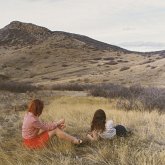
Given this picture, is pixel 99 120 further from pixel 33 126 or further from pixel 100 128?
pixel 33 126

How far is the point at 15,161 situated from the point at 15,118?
24.2ft

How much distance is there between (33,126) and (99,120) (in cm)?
146

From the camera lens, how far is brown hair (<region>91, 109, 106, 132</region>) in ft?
36.4

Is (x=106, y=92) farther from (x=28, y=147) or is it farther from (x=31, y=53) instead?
(x=31, y=53)

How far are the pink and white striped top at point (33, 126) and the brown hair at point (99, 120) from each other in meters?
0.91

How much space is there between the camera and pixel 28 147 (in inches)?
435

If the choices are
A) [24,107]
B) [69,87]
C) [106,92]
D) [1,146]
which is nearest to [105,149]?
[1,146]

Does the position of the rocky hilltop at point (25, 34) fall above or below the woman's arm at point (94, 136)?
above

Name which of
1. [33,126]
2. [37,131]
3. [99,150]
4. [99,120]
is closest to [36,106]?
[33,126]

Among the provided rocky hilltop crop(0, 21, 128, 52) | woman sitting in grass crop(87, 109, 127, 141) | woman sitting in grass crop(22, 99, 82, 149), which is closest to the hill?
rocky hilltop crop(0, 21, 128, 52)

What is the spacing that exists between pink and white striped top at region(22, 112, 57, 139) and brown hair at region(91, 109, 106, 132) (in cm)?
91

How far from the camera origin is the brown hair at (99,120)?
1111 cm

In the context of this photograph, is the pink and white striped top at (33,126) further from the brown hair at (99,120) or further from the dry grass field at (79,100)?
the brown hair at (99,120)

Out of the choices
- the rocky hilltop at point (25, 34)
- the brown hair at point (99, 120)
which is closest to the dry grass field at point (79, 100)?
the rocky hilltop at point (25, 34)
